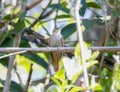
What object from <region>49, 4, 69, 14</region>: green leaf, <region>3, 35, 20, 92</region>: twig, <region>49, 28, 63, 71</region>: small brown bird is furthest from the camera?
<region>49, 4, 69, 14</region>: green leaf

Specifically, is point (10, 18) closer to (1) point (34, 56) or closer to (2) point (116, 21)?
(1) point (34, 56)

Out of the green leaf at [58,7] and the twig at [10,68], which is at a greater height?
the green leaf at [58,7]

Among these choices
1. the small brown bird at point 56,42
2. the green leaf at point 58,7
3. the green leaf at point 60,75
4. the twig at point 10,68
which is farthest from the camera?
the green leaf at point 58,7

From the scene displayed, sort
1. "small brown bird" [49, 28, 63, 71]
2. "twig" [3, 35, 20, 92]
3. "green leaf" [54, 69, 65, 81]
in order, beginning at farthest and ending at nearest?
"small brown bird" [49, 28, 63, 71]
"twig" [3, 35, 20, 92]
"green leaf" [54, 69, 65, 81]

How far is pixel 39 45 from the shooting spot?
6.23 ft

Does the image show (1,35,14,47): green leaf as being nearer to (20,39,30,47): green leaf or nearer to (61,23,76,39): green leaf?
(20,39,30,47): green leaf

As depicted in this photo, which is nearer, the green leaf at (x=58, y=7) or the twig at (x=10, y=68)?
the twig at (x=10, y=68)

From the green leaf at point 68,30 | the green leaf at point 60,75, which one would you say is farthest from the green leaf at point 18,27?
the green leaf at point 60,75

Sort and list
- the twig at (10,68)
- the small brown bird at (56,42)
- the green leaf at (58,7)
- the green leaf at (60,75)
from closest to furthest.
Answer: the green leaf at (60,75) < the twig at (10,68) < the small brown bird at (56,42) < the green leaf at (58,7)

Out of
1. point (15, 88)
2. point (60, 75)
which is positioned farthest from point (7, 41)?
point (60, 75)

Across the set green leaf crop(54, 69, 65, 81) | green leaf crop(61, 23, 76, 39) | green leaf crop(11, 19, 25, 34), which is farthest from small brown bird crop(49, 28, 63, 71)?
green leaf crop(54, 69, 65, 81)

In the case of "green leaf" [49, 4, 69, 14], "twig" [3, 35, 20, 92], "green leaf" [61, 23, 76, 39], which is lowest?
"twig" [3, 35, 20, 92]

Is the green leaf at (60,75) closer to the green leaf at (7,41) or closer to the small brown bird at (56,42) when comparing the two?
the small brown bird at (56,42)

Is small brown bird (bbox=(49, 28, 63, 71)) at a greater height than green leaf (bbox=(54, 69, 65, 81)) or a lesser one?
lesser
